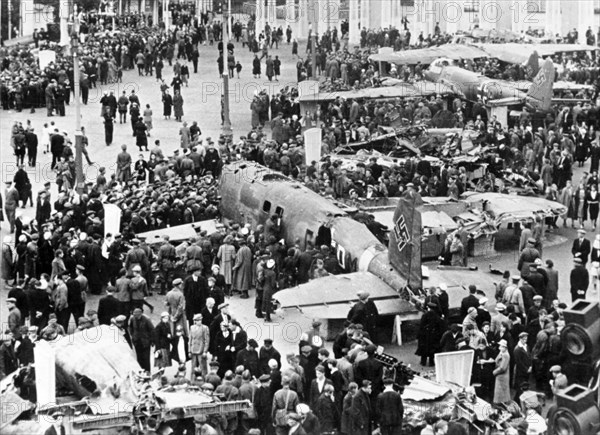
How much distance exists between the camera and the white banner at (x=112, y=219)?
957 inches

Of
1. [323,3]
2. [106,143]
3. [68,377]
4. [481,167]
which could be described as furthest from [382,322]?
[323,3]

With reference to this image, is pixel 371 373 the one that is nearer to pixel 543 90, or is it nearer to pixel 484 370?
pixel 484 370

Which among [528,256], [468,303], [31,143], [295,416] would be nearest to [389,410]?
[295,416]

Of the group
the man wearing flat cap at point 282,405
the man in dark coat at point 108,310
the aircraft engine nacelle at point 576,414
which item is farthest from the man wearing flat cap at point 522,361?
the aircraft engine nacelle at point 576,414

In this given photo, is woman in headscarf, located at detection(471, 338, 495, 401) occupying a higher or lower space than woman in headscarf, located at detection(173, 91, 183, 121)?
lower

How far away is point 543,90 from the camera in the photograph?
38.1m

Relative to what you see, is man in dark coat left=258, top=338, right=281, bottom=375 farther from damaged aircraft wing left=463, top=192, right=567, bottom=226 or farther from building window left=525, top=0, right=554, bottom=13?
building window left=525, top=0, right=554, bottom=13

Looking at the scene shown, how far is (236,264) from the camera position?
23.3 m

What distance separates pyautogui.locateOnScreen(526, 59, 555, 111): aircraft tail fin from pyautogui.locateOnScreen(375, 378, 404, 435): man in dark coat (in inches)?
964

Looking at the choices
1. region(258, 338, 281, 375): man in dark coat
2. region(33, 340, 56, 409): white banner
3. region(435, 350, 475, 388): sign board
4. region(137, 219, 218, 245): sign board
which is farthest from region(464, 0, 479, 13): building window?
region(33, 340, 56, 409): white banner

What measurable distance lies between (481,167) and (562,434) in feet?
81.7

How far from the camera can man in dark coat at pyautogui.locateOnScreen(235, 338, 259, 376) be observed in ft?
56.9

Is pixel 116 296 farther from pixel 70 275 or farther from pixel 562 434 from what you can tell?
pixel 562 434

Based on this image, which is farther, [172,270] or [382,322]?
[172,270]
